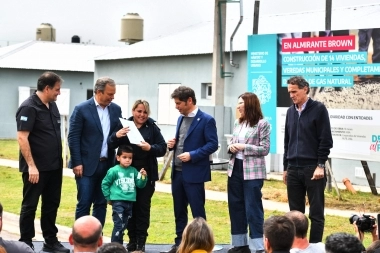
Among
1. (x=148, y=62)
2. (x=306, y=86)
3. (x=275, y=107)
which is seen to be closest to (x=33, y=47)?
(x=148, y=62)

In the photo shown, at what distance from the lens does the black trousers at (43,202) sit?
938cm

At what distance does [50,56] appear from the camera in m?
43.1

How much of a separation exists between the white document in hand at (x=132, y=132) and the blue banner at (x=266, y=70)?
24.6 ft

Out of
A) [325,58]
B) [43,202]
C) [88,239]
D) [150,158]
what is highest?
[325,58]

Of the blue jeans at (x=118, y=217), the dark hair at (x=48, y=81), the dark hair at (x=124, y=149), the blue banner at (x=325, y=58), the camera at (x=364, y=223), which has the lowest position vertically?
the blue jeans at (x=118, y=217)

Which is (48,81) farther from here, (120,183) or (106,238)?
(106,238)

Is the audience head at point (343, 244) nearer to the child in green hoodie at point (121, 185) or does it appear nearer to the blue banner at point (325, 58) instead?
the child in green hoodie at point (121, 185)

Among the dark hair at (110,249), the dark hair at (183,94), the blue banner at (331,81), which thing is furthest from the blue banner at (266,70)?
the dark hair at (110,249)

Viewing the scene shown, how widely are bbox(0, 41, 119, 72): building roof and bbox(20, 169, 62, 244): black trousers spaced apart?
2962 centimetres

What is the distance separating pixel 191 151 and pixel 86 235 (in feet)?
12.1

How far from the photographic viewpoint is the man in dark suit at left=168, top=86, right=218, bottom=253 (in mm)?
9484

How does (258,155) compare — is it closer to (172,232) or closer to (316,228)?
(316,228)

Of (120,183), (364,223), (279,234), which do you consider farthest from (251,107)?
(279,234)

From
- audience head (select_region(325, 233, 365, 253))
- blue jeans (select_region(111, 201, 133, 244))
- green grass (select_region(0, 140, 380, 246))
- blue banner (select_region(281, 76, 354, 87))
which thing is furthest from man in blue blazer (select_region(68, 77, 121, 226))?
blue banner (select_region(281, 76, 354, 87))
